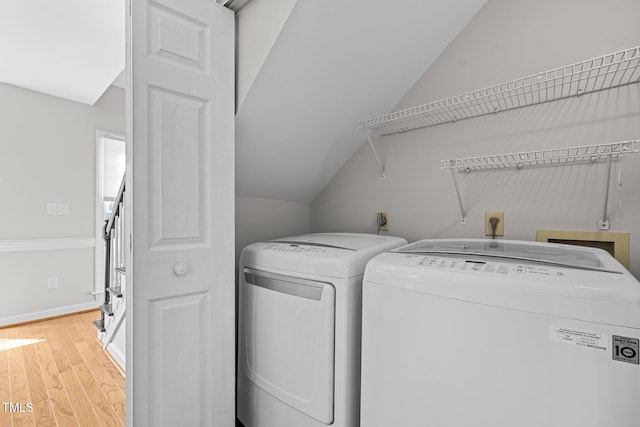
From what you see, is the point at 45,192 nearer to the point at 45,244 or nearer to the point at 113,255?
the point at 45,244

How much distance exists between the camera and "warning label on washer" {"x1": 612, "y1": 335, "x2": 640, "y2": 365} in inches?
24.4

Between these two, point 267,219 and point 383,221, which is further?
point 267,219

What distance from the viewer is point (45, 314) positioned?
10.8ft

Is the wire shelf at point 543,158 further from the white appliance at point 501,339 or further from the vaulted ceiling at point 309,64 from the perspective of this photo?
the vaulted ceiling at point 309,64

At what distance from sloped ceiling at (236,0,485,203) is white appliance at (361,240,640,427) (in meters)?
0.88

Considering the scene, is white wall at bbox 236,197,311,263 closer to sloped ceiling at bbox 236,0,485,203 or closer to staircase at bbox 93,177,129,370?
sloped ceiling at bbox 236,0,485,203

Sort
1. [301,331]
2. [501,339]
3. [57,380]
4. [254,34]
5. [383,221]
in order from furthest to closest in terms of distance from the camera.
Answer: [57,380] < [383,221] < [254,34] < [301,331] < [501,339]

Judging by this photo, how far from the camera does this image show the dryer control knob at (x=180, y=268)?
1.16m

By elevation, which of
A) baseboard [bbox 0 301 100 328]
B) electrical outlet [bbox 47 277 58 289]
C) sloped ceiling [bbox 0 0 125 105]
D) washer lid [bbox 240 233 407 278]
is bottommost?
baseboard [bbox 0 301 100 328]

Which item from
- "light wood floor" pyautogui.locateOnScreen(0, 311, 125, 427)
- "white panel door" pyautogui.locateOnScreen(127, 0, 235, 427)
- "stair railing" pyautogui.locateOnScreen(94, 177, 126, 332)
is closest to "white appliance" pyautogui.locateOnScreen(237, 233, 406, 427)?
"white panel door" pyautogui.locateOnScreen(127, 0, 235, 427)

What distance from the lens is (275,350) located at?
1258 millimetres

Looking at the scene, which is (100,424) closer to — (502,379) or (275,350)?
(275,350)

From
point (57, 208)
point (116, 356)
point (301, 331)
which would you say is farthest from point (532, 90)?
point (57, 208)

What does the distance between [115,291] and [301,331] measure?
6.52ft
